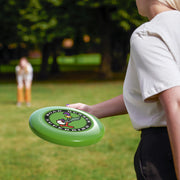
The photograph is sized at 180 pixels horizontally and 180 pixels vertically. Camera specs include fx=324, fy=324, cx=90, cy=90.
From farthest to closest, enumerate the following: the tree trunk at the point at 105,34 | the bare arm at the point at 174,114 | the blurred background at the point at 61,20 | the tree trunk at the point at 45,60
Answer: the tree trunk at the point at 45,60 < the tree trunk at the point at 105,34 < the blurred background at the point at 61,20 < the bare arm at the point at 174,114

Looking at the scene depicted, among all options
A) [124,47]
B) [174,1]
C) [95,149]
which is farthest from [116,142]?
[124,47]

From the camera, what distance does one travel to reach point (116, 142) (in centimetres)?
655

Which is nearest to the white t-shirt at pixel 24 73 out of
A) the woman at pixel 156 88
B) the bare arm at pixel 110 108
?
the bare arm at pixel 110 108

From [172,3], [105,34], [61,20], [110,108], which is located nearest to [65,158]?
[110,108]

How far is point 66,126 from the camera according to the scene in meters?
1.82

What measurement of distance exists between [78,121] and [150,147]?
52cm

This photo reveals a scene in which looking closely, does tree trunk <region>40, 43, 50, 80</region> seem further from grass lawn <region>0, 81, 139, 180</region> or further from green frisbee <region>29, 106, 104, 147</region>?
green frisbee <region>29, 106, 104, 147</region>

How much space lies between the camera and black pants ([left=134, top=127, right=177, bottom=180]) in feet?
4.91

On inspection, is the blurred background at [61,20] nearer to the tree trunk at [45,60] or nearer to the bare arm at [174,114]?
the tree trunk at [45,60]

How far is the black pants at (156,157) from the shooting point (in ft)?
4.91

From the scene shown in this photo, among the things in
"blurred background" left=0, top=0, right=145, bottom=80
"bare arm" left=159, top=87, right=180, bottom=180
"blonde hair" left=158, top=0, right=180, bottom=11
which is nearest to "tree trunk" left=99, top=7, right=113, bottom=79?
"blurred background" left=0, top=0, right=145, bottom=80

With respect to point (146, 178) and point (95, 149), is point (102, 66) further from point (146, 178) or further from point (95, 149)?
point (146, 178)

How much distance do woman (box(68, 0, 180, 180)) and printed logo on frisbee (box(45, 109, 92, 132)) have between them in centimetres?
36

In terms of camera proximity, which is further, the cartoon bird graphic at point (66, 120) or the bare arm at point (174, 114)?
the cartoon bird graphic at point (66, 120)
